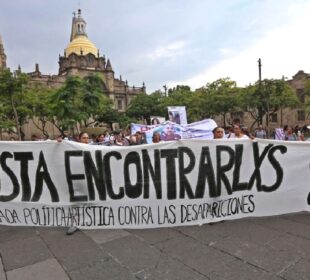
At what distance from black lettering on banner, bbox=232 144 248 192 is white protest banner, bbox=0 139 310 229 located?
0.01 meters

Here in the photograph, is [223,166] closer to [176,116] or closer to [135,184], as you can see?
[135,184]

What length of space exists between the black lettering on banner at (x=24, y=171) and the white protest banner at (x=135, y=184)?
0.04 feet

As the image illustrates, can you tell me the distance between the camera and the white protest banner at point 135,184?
503 cm

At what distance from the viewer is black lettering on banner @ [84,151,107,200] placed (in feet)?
16.6

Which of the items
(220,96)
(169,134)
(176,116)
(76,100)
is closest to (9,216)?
(169,134)

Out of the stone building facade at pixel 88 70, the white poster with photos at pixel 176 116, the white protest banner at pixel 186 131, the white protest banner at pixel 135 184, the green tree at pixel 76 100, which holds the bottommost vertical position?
the white protest banner at pixel 135 184

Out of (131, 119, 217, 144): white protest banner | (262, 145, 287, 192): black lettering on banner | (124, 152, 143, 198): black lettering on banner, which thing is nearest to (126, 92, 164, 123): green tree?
Answer: (131, 119, 217, 144): white protest banner

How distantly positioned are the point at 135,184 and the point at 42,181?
1.33m

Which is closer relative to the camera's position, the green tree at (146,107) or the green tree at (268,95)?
the green tree at (268,95)

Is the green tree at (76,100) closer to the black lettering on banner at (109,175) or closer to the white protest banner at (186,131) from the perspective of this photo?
the white protest banner at (186,131)

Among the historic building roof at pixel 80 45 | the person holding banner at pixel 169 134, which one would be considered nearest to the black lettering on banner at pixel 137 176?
the person holding banner at pixel 169 134

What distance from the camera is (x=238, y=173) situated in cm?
523

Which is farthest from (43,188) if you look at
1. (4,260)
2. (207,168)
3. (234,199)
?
(234,199)

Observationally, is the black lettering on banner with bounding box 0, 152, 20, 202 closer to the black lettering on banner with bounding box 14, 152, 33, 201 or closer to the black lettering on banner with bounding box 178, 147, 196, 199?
the black lettering on banner with bounding box 14, 152, 33, 201
